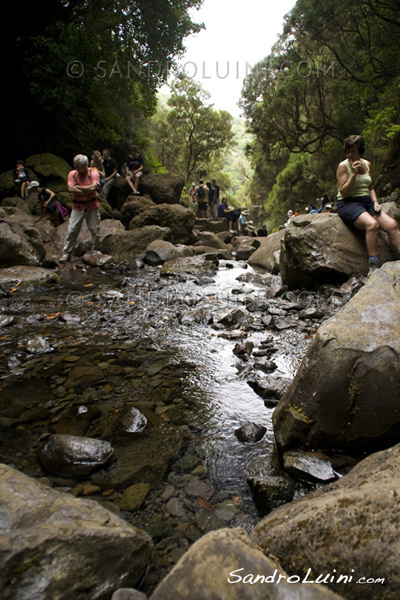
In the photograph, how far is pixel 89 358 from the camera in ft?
12.8

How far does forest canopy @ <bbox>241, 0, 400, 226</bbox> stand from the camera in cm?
1306

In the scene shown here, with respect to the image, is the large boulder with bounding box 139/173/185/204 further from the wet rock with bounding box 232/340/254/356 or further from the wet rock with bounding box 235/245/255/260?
the wet rock with bounding box 232/340/254/356

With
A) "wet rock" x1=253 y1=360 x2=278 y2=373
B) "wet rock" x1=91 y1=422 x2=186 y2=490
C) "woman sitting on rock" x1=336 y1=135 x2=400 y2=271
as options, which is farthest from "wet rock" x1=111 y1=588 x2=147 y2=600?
"woman sitting on rock" x1=336 y1=135 x2=400 y2=271

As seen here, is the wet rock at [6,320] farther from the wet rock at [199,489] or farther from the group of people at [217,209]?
the group of people at [217,209]

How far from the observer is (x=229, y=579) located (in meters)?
1.05

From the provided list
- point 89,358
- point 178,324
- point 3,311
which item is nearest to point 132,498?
point 89,358

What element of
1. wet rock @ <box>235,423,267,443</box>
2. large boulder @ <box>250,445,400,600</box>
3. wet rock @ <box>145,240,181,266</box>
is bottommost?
wet rock @ <box>235,423,267,443</box>

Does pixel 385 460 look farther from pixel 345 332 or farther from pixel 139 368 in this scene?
pixel 139 368

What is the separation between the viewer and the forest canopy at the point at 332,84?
1306 centimetres

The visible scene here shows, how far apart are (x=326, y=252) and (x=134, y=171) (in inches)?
480

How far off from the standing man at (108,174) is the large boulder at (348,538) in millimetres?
15759

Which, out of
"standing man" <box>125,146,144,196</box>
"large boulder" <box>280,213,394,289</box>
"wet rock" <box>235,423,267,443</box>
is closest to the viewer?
"wet rock" <box>235,423,267,443</box>

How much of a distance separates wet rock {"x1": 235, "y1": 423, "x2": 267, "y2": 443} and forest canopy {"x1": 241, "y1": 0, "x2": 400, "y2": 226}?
12758 millimetres

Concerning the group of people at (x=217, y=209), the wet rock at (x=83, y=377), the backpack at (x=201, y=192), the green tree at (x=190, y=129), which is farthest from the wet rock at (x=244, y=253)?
the green tree at (x=190, y=129)
